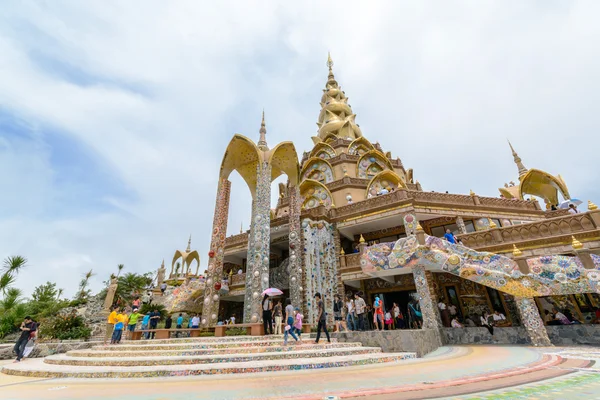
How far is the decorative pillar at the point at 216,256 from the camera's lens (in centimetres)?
1250

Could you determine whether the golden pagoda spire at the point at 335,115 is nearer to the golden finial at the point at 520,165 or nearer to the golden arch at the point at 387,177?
the golden arch at the point at 387,177

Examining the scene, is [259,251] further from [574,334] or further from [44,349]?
[574,334]

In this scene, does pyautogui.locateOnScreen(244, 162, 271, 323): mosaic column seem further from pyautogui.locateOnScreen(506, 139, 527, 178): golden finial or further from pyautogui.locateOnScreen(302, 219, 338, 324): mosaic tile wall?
pyautogui.locateOnScreen(506, 139, 527, 178): golden finial

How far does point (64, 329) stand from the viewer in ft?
42.8

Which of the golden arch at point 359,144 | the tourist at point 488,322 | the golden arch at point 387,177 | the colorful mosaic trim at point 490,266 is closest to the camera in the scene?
the colorful mosaic trim at point 490,266

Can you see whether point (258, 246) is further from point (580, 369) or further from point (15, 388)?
point (580, 369)

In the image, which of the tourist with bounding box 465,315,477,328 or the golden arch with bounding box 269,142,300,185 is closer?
the tourist with bounding box 465,315,477,328

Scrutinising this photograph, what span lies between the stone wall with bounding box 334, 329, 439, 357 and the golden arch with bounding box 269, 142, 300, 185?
958 centimetres

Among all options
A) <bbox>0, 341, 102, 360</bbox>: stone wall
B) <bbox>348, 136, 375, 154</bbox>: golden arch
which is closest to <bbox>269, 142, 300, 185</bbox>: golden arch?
<bbox>348, 136, 375, 154</bbox>: golden arch

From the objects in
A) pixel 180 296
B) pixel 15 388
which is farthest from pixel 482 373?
pixel 180 296

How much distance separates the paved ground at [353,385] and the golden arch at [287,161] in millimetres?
12449

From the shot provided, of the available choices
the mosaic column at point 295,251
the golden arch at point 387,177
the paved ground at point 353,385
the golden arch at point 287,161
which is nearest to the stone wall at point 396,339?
the paved ground at point 353,385

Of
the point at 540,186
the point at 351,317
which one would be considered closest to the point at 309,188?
the point at 351,317

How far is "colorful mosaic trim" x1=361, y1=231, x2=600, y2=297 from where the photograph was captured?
9617 mm
